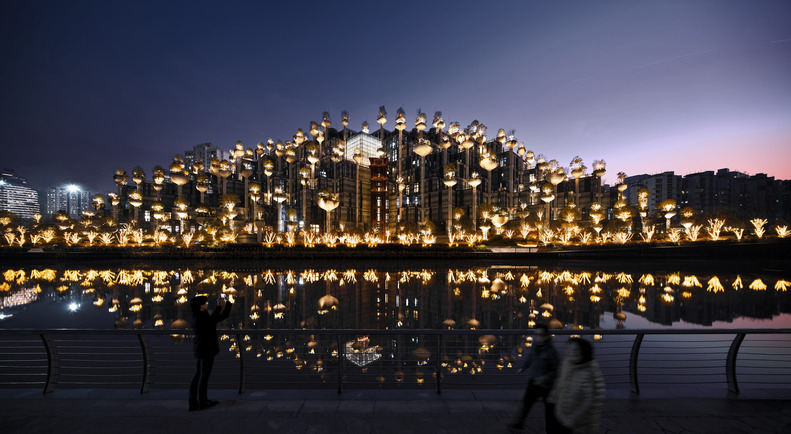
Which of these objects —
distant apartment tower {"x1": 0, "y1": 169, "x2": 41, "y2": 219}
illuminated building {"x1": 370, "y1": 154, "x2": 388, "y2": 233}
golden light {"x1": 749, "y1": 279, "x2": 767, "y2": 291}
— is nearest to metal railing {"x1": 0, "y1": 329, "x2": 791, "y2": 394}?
golden light {"x1": 749, "y1": 279, "x2": 767, "y2": 291}

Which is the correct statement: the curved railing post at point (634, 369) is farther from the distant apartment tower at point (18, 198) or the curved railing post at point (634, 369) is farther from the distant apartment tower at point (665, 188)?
the distant apartment tower at point (18, 198)

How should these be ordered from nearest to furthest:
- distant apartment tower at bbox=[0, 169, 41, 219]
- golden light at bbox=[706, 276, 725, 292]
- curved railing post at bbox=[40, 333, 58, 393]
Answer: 1. curved railing post at bbox=[40, 333, 58, 393]
2. golden light at bbox=[706, 276, 725, 292]
3. distant apartment tower at bbox=[0, 169, 41, 219]

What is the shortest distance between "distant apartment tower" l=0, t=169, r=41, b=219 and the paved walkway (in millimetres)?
203682

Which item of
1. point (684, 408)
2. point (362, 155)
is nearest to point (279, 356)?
point (684, 408)

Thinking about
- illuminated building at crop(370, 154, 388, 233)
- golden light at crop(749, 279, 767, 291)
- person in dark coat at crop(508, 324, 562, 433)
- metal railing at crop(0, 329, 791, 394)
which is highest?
illuminated building at crop(370, 154, 388, 233)

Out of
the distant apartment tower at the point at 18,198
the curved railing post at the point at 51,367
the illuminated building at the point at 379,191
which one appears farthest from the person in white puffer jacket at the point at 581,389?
the distant apartment tower at the point at 18,198

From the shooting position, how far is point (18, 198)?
14800 centimetres

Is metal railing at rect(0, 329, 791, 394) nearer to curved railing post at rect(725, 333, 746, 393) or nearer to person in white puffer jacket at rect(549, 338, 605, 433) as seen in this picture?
curved railing post at rect(725, 333, 746, 393)

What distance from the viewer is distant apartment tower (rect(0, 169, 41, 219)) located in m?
136

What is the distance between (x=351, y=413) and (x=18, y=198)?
23896cm

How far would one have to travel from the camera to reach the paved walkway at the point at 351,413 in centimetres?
411

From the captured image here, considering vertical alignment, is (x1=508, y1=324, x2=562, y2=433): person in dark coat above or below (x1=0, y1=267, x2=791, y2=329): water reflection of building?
above

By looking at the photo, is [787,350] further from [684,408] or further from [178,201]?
[178,201]

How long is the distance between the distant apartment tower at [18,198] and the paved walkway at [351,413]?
204 m
